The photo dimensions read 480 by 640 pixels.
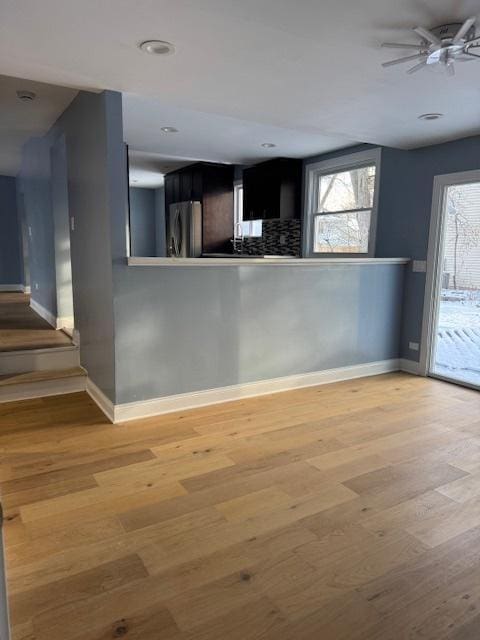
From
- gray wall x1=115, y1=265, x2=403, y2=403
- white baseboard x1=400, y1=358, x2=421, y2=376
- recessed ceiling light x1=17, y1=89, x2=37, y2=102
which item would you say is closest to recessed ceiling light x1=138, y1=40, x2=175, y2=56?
gray wall x1=115, y1=265, x2=403, y2=403

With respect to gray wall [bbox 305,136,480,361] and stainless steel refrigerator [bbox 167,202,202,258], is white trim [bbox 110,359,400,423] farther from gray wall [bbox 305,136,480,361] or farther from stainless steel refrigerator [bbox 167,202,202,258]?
stainless steel refrigerator [bbox 167,202,202,258]

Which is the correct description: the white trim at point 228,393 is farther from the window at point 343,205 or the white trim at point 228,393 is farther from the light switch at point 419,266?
the window at point 343,205

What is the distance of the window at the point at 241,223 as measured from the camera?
665cm

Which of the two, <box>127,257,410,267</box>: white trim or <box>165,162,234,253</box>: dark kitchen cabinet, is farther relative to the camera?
<box>165,162,234,253</box>: dark kitchen cabinet

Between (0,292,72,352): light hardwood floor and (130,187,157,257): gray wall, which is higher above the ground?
(130,187,157,257): gray wall

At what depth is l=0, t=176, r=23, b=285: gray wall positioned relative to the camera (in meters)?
8.67

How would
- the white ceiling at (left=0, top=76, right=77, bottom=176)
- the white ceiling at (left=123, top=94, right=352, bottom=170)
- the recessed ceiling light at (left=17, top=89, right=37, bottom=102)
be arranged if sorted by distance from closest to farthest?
the white ceiling at (left=0, top=76, right=77, bottom=176) < the recessed ceiling light at (left=17, top=89, right=37, bottom=102) < the white ceiling at (left=123, top=94, right=352, bottom=170)

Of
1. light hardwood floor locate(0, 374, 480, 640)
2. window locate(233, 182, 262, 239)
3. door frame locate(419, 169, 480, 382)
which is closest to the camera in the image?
light hardwood floor locate(0, 374, 480, 640)

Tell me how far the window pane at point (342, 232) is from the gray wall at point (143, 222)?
5189mm

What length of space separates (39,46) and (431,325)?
383 cm

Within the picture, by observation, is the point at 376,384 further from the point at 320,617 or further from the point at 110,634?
the point at 110,634

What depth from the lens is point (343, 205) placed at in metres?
5.37

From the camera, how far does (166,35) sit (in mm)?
2133

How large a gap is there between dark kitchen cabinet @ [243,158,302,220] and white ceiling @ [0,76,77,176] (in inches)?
106
